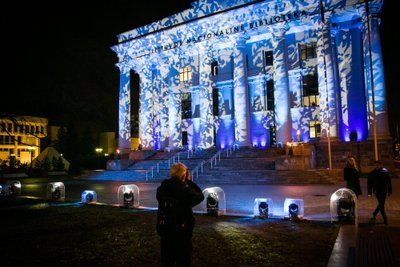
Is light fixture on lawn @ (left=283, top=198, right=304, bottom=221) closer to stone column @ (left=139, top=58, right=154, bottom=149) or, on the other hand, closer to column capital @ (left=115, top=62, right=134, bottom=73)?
stone column @ (left=139, top=58, right=154, bottom=149)

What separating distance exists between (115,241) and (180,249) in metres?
3.71

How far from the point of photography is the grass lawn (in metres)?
6.25

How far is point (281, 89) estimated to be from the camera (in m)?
32.3

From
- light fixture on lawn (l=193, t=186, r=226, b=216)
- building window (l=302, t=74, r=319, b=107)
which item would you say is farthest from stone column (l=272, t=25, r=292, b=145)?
light fixture on lawn (l=193, t=186, r=226, b=216)

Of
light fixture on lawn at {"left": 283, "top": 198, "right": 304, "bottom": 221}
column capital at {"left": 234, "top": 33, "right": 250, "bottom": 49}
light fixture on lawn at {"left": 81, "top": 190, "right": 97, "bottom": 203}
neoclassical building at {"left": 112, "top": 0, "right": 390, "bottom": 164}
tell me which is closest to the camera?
light fixture on lawn at {"left": 283, "top": 198, "right": 304, "bottom": 221}

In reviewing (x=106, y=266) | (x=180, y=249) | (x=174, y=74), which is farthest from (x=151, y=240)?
(x=174, y=74)

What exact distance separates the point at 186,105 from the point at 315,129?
16.1 meters

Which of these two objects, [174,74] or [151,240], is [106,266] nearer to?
[151,240]

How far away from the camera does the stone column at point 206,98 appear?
3688 cm

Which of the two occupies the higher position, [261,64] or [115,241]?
[261,64]

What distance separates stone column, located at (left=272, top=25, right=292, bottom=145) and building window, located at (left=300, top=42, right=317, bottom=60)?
2.24 m

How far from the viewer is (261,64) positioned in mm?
35719

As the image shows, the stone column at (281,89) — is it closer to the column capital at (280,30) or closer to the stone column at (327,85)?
the column capital at (280,30)

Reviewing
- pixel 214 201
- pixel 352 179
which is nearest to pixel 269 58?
pixel 352 179
